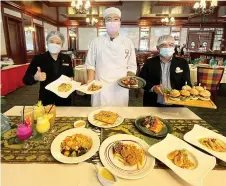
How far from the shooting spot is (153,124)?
3.99 feet

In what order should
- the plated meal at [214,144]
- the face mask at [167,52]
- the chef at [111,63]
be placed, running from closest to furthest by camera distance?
the plated meal at [214,144] < the face mask at [167,52] < the chef at [111,63]

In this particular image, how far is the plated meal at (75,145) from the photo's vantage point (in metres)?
0.94

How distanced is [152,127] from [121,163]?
41 cm

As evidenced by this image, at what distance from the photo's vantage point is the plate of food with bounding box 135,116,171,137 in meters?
1.15

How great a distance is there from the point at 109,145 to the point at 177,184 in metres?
0.41

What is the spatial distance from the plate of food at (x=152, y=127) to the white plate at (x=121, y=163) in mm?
137

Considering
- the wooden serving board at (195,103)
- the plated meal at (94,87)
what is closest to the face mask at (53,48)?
the plated meal at (94,87)

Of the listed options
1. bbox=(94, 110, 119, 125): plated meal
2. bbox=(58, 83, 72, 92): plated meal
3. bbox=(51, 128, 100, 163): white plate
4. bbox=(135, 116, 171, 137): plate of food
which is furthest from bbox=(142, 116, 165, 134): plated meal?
bbox=(58, 83, 72, 92): plated meal

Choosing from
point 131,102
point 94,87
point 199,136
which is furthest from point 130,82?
point 131,102

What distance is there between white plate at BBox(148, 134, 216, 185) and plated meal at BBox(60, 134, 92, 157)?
0.37 meters

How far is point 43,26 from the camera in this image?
26.3 feet

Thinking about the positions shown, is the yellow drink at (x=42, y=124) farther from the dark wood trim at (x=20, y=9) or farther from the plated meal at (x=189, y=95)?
the dark wood trim at (x=20, y=9)

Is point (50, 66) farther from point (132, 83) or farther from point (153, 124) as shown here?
point (153, 124)

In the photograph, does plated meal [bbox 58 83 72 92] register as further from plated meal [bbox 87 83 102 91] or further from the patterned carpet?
the patterned carpet
